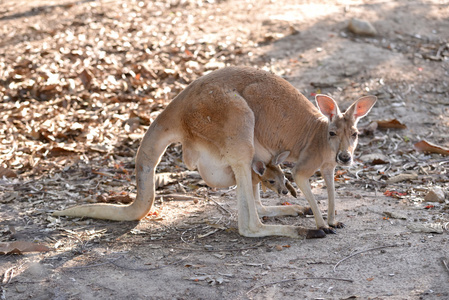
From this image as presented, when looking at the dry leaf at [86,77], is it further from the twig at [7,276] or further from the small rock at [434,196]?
the small rock at [434,196]

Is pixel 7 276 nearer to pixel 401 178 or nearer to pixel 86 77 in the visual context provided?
pixel 401 178

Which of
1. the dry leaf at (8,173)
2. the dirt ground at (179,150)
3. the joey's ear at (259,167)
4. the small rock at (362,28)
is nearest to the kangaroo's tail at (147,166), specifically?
the dirt ground at (179,150)

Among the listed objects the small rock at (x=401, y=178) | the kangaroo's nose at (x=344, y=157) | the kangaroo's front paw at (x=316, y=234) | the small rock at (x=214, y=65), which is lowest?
the small rock at (x=401, y=178)

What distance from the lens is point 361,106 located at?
487cm

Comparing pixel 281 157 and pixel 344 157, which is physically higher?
pixel 344 157

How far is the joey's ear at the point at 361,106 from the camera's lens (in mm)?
4816

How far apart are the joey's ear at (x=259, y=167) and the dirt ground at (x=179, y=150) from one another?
21.5 inches

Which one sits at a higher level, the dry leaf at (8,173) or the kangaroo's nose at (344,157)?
the kangaroo's nose at (344,157)

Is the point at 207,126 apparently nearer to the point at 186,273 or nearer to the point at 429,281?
the point at 186,273

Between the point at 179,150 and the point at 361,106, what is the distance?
259cm

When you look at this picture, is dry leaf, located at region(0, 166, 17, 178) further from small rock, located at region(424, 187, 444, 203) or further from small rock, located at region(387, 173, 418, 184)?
small rock, located at region(424, 187, 444, 203)

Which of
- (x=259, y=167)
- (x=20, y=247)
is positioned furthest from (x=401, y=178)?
(x=20, y=247)

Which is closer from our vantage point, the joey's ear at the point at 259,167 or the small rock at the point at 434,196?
the joey's ear at the point at 259,167

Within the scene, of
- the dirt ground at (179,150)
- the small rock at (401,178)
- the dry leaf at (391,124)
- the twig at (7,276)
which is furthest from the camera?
the dry leaf at (391,124)
